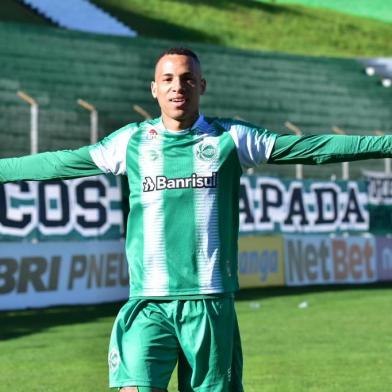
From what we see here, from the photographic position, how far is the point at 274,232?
22.9m

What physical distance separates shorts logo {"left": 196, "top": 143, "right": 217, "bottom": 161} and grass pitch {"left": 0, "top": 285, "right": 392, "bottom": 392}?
4638 mm

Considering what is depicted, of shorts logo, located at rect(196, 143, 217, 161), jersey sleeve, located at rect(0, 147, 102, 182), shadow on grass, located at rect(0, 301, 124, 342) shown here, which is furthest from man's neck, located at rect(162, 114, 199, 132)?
shadow on grass, located at rect(0, 301, 124, 342)

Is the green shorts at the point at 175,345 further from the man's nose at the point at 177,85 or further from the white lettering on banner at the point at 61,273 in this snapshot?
the white lettering on banner at the point at 61,273

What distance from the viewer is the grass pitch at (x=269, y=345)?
1021 cm

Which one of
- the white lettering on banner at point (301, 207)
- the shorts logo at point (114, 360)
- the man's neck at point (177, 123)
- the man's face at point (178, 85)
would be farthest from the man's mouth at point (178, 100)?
the white lettering on banner at point (301, 207)

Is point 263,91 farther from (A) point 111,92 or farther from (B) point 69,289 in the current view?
(B) point 69,289

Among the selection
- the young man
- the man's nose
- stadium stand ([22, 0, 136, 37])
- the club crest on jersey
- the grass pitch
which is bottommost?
the grass pitch

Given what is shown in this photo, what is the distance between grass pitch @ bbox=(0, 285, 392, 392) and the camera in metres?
10.2

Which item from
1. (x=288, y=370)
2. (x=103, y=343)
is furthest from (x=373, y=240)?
(x=288, y=370)

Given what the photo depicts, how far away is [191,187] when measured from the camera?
5289mm

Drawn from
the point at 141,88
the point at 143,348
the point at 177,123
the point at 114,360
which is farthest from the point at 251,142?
the point at 141,88

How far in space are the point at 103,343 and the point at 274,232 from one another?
1012 cm

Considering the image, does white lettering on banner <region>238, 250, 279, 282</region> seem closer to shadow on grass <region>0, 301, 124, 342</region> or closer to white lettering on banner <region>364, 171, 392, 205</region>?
white lettering on banner <region>364, 171, 392, 205</region>

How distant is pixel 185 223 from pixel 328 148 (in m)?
0.67
